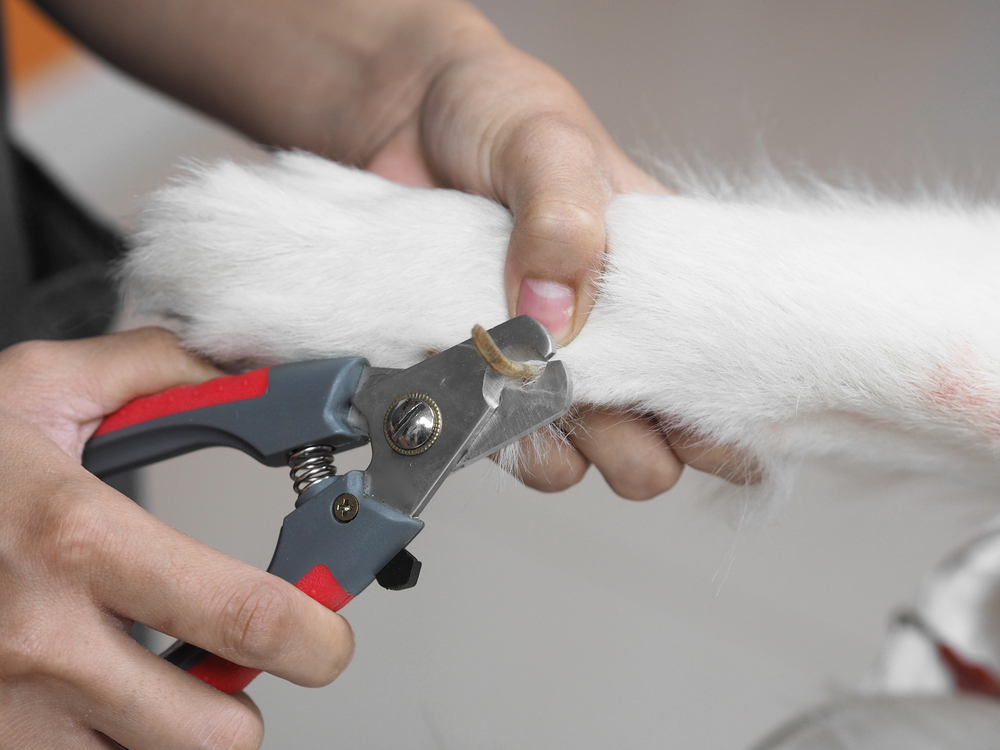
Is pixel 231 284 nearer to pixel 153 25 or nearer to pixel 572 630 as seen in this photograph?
pixel 572 630

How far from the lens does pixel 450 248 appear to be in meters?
0.43

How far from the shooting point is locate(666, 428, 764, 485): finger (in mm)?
454

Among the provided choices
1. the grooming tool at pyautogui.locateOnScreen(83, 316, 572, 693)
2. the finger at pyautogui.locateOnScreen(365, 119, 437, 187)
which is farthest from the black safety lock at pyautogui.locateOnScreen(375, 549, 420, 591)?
the finger at pyautogui.locateOnScreen(365, 119, 437, 187)

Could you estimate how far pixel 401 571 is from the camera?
1.31 ft

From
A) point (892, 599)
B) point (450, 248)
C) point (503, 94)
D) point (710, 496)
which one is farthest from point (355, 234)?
point (892, 599)

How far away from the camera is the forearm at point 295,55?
2.26 ft

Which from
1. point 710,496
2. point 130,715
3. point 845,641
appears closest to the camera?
point 130,715

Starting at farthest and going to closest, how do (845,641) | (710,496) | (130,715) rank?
(845,641), (710,496), (130,715)

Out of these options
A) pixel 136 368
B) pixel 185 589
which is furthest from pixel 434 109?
pixel 185 589

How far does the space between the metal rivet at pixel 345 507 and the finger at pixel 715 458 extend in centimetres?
19

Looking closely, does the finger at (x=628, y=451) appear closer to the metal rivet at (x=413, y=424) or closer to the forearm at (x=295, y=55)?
the metal rivet at (x=413, y=424)

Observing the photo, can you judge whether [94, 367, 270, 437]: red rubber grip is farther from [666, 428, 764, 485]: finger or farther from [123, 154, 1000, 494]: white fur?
[666, 428, 764, 485]: finger

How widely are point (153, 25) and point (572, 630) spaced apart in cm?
69

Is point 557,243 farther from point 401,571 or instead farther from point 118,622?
point 118,622
